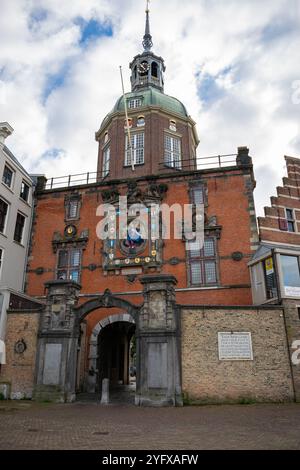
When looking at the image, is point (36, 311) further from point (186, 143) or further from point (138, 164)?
point (186, 143)

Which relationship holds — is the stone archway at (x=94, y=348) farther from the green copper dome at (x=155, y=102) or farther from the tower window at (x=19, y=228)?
the green copper dome at (x=155, y=102)

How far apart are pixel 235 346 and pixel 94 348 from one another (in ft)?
28.9

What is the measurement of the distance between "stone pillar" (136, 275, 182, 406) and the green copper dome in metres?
18.0

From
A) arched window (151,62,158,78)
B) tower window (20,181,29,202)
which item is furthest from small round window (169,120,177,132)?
tower window (20,181,29,202)

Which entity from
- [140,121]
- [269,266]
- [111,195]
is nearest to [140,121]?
[140,121]

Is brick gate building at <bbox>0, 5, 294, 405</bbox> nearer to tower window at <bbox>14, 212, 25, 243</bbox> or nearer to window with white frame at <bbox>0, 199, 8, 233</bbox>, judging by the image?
tower window at <bbox>14, 212, 25, 243</bbox>

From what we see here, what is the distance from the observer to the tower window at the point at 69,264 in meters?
22.2

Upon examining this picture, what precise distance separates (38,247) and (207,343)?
13.6m

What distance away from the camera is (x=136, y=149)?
89.2 ft

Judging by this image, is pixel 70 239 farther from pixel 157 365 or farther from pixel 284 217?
pixel 284 217

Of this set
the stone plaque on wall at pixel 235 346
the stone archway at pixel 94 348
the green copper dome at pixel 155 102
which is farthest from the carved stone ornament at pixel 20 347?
the green copper dome at pixel 155 102

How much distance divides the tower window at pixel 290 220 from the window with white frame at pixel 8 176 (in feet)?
55.3

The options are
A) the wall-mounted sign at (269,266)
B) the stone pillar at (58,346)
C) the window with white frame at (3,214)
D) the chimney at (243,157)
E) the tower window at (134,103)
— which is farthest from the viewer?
the tower window at (134,103)
